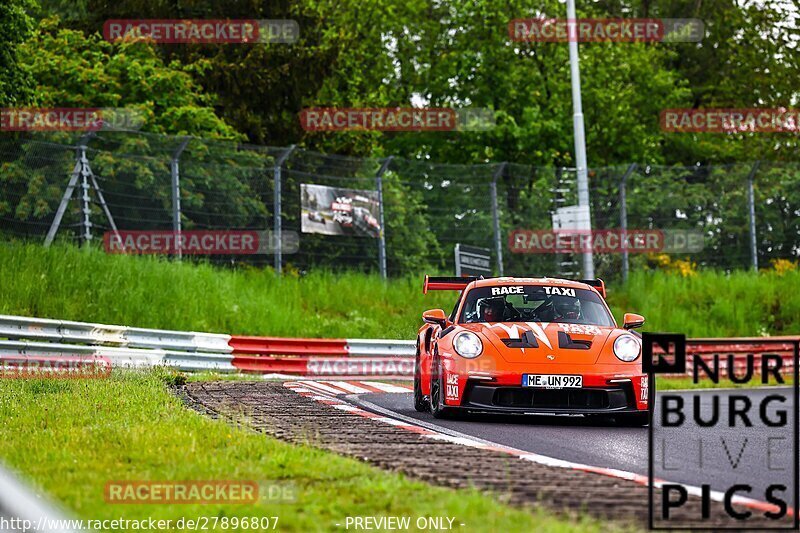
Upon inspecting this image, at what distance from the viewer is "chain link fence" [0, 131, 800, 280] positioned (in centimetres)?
2217

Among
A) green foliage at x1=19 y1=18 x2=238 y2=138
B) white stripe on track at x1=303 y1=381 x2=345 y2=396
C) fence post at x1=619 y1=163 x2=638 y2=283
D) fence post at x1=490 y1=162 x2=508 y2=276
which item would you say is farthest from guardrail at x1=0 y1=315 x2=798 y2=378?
green foliage at x1=19 y1=18 x2=238 y2=138

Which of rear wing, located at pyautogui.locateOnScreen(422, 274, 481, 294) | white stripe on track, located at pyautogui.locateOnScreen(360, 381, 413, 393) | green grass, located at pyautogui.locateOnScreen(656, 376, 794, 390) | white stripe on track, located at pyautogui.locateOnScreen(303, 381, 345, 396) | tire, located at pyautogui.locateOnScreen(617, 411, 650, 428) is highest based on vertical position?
rear wing, located at pyautogui.locateOnScreen(422, 274, 481, 294)

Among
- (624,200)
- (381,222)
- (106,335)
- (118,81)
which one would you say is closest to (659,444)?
(106,335)

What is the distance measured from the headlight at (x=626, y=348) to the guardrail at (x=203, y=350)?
14.4 ft

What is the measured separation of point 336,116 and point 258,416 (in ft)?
84.0

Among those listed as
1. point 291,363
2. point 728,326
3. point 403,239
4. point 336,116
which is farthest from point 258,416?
point 336,116

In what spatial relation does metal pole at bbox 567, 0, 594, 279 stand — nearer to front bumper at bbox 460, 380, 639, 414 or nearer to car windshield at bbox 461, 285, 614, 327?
car windshield at bbox 461, 285, 614, 327

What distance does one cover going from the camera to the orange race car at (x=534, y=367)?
12.0m

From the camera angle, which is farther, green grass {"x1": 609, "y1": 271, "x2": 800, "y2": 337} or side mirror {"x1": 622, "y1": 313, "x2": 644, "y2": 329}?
green grass {"x1": 609, "y1": 271, "x2": 800, "y2": 337}

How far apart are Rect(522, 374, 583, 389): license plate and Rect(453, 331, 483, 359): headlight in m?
0.50

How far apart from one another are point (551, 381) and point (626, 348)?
3.01 feet

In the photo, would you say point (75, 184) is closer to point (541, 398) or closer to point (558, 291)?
point (558, 291)

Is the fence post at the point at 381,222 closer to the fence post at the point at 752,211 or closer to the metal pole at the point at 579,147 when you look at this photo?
the metal pole at the point at 579,147

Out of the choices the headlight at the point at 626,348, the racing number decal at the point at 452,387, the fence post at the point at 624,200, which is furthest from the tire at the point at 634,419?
the fence post at the point at 624,200
